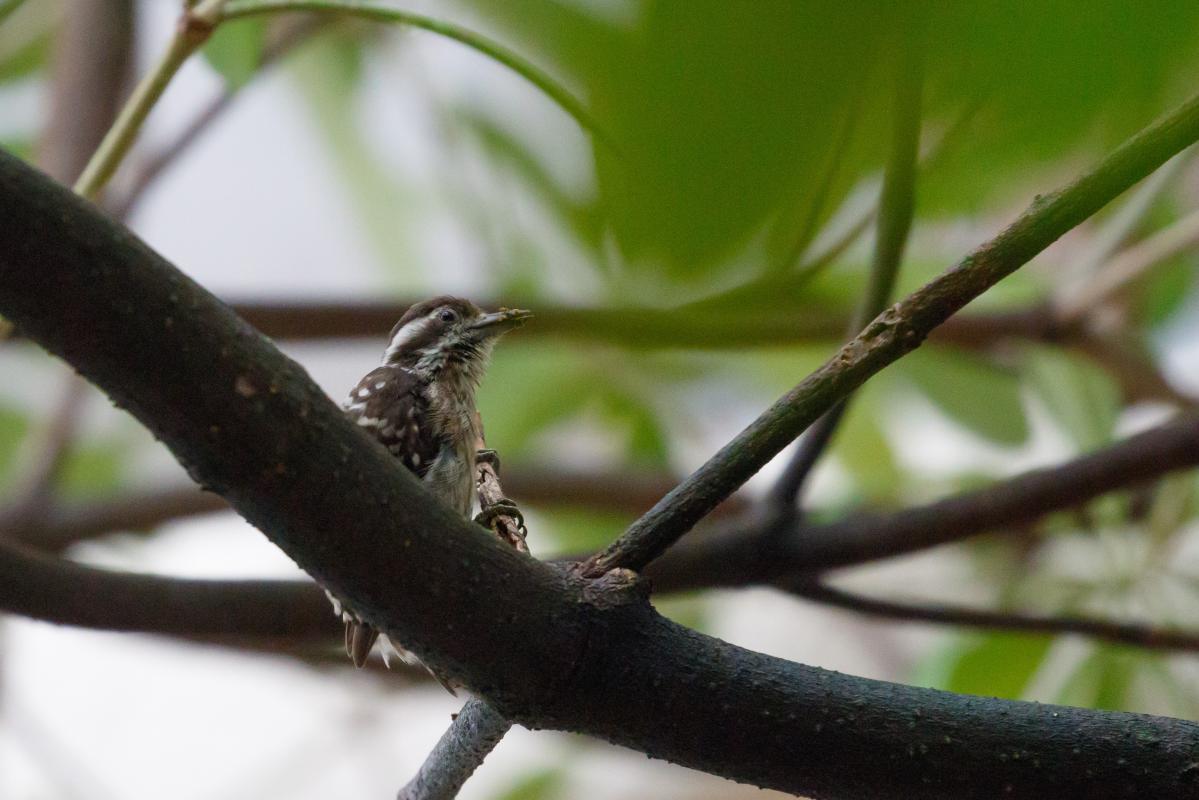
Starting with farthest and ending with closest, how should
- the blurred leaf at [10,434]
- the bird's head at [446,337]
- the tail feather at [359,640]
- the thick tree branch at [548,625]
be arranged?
the blurred leaf at [10,434], the bird's head at [446,337], the tail feather at [359,640], the thick tree branch at [548,625]

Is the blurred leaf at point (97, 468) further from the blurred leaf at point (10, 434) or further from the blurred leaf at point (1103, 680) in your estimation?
the blurred leaf at point (1103, 680)

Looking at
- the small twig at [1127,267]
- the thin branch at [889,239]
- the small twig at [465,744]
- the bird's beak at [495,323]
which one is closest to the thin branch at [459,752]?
the small twig at [465,744]

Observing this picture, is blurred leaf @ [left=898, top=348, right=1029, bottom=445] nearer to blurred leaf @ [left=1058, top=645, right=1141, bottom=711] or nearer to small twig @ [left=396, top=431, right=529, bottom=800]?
blurred leaf @ [left=1058, top=645, right=1141, bottom=711]

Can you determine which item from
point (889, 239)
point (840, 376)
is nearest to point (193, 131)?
point (889, 239)

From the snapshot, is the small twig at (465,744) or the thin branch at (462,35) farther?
the small twig at (465,744)

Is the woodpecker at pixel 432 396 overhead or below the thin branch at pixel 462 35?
overhead

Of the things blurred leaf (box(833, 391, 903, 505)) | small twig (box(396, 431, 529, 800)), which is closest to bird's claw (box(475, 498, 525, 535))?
small twig (box(396, 431, 529, 800))
